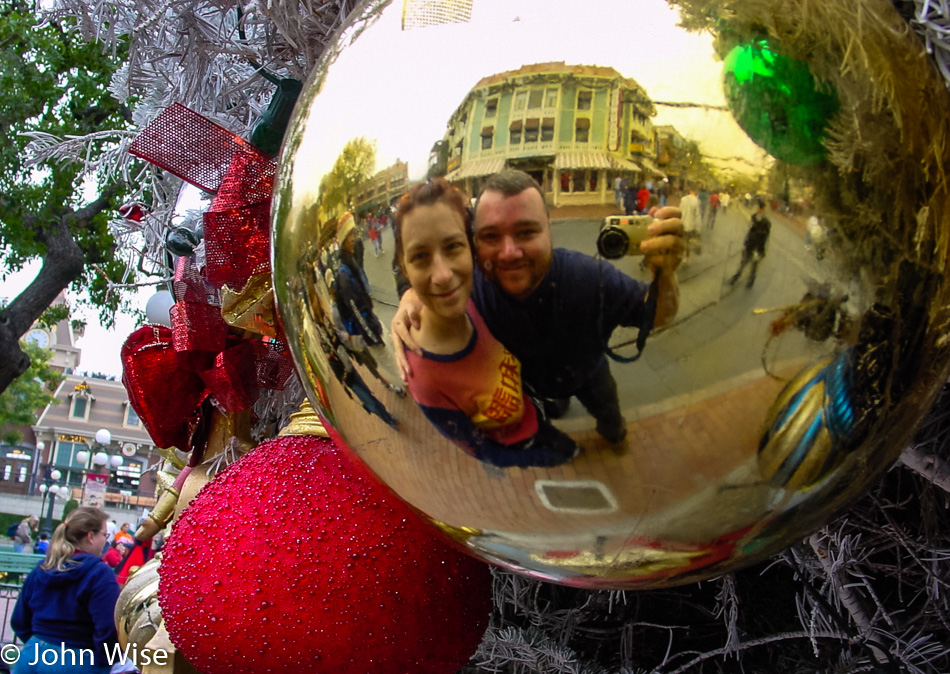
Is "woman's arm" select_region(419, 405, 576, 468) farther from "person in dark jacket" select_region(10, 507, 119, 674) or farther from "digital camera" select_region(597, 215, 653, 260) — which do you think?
"person in dark jacket" select_region(10, 507, 119, 674)

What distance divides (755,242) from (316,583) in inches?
24.4

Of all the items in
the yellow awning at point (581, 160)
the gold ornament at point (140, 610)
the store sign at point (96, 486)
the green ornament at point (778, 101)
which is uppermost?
the green ornament at point (778, 101)

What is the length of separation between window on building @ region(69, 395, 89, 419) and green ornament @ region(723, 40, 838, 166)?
2706 cm

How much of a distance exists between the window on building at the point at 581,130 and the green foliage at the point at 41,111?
587cm

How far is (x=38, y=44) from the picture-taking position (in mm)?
6078

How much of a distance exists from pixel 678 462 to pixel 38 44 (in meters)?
6.65

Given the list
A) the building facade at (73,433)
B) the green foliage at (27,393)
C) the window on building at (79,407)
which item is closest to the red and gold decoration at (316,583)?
the green foliage at (27,393)

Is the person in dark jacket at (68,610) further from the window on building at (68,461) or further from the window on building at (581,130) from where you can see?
the window on building at (68,461)

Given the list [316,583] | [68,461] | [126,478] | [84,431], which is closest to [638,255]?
[316,583]

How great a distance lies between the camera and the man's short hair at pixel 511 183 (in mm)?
538

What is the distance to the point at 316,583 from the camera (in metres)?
0.95

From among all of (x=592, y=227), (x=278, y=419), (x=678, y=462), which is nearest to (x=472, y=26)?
(x=592, y=227)

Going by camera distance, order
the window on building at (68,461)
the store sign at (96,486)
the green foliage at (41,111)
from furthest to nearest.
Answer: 1. the window on building at (68,461)
2. the store sign at (96,486)
3. the green foliage at (41,111)

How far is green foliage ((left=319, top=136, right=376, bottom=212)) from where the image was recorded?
0.61m
